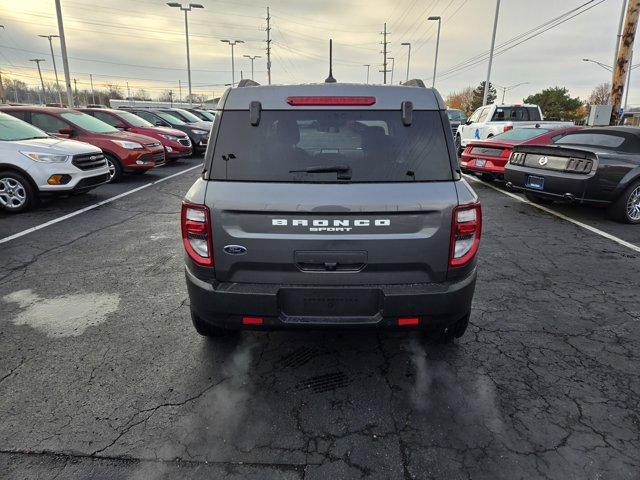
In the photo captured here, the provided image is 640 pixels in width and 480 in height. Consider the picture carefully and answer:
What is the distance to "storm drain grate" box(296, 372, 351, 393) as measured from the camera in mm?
2832

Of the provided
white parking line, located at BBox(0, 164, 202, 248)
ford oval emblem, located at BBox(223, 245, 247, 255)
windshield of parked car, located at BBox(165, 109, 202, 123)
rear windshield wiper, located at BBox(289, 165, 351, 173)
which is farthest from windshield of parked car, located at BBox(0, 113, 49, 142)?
windshield of parked car, located at BBox(165, 109, 202, 123)

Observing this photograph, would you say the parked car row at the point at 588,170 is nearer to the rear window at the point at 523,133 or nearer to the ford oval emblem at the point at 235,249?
the rear window at the point at 523,133

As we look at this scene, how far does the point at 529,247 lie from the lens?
5.90m

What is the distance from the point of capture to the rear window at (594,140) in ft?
24.1

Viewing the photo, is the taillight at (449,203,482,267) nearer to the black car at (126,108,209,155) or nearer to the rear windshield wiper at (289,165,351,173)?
the rear windshield wiper at (289,165,351,173)

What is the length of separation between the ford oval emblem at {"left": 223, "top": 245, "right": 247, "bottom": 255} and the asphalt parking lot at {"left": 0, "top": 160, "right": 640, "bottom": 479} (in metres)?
0.94

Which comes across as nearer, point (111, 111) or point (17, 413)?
point (17, 413)

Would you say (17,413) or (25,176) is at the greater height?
(25,176)

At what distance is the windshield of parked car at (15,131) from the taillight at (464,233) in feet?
27.2

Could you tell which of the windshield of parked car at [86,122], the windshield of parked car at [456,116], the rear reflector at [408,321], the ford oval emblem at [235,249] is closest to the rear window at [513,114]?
the windshield of parked car at [456,116]

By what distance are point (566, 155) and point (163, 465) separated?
293 inches

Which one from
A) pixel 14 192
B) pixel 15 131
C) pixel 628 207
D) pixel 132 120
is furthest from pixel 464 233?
pixel 132 120

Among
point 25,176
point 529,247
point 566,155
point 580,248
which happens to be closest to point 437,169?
point 529,247

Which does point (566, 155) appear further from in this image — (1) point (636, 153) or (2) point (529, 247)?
(2) point (529, 247)
